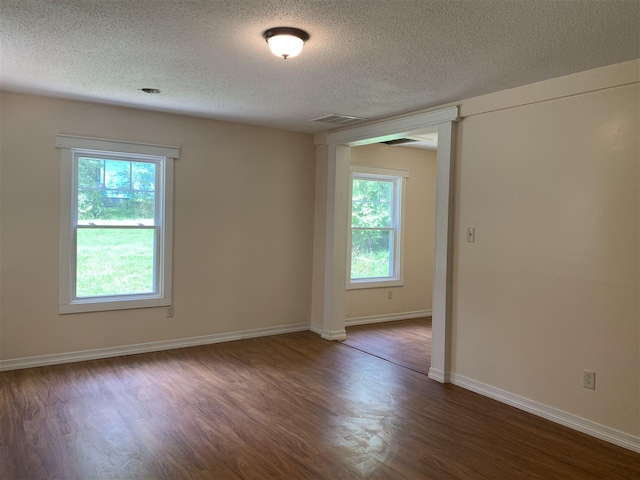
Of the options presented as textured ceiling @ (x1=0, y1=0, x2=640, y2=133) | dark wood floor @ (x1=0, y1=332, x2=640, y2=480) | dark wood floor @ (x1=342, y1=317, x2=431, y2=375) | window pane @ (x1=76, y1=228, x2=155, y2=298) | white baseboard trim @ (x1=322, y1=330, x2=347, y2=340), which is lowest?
dark wood floor @ (x1=0, y1=332, x2=640, y2=480)

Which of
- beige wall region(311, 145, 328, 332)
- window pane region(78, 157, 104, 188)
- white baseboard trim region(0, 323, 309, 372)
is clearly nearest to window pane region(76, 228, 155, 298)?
window pane region(78, 157, 104, 188)

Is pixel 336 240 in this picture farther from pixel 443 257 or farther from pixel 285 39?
pixel 285 39

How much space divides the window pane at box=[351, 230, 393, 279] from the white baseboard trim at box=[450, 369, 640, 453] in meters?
2.59

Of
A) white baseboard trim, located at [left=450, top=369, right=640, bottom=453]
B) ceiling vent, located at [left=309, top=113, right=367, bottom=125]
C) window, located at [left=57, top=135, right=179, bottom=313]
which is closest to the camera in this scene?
white baseboard trim, located at [left=450, top=369, right=640, bottom=453]

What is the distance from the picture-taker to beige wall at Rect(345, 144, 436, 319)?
655 cm

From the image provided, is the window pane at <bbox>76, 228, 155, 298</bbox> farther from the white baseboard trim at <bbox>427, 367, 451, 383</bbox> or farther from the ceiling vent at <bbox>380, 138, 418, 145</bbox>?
the ceiling vent at <bbox>380, 138, 418, 145</bbox>

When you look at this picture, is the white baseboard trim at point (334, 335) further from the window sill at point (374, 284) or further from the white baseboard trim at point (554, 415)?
the white baseboard trim at point (554, 415)

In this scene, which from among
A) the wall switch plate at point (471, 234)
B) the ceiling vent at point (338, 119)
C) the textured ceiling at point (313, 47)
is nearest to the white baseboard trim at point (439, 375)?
the wall switch plate at point (471, 234)

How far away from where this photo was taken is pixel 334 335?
566 cm

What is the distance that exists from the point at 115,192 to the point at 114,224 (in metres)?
0.31

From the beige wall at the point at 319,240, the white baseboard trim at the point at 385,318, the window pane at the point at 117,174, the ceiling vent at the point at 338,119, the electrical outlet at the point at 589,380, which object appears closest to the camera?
the electrical outlet at the point at 589,380

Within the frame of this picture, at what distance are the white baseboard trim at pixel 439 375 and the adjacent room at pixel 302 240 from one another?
0.01 metres

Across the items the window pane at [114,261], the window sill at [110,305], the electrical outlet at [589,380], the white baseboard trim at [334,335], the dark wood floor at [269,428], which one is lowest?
the dark wood floor at [269,428]

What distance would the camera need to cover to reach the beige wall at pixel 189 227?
170 inches
